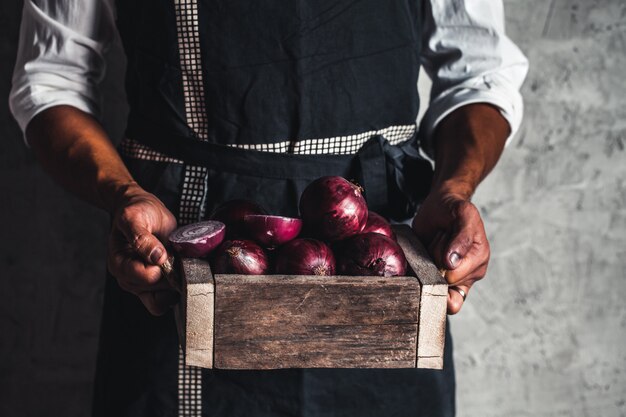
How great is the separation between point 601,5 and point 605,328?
28.0 inches

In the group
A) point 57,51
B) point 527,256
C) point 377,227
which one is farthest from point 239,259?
point 527,256

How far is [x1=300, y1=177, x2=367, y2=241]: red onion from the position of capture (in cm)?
85

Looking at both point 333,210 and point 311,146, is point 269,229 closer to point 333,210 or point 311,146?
point 333,210

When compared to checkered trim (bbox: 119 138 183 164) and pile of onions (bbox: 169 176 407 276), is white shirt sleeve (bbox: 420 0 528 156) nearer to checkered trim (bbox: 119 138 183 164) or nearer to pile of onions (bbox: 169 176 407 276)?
pile of onions (bbox: 169 176 407 276)

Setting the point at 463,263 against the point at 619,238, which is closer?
the point at 463,263

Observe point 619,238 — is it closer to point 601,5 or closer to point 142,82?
point 601,5

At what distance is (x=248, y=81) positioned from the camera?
0.99 meters

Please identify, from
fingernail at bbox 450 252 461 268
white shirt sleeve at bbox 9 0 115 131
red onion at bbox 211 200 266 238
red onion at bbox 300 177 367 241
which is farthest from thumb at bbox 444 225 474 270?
white shirt sleeve at bbox 9 0 115 131

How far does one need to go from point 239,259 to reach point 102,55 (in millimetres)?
496

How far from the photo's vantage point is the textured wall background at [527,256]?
1.51m

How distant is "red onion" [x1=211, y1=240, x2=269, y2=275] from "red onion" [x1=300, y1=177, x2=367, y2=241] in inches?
3.2

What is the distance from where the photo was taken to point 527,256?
1.61 m

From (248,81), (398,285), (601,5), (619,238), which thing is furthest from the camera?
(619,238)

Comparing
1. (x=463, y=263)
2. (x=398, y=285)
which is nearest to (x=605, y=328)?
(x=463, y=263)
